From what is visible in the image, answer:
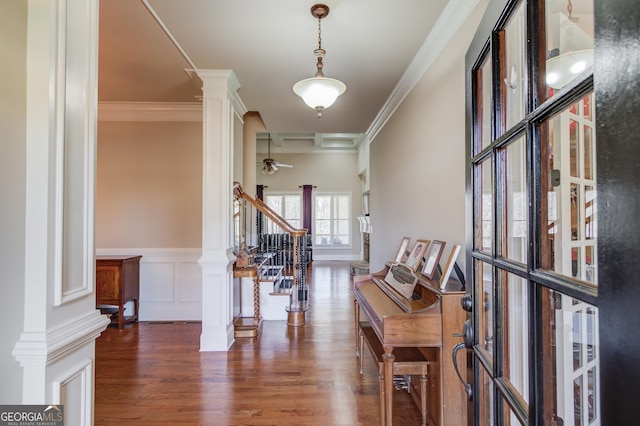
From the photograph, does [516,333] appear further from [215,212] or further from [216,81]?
[216,81]

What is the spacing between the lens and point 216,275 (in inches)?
138

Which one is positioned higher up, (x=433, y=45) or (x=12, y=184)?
(x=433, y=45)

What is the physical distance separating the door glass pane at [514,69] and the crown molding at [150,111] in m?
4.25

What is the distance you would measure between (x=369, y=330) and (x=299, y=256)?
6.92ft

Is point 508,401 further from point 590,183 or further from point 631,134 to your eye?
point 631,134

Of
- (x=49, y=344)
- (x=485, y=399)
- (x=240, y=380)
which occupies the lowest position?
(x=240, y=380)

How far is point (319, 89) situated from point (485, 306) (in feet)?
6.45

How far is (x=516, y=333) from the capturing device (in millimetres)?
900

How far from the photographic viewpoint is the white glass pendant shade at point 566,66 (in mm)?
573

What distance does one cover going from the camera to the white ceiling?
237 cm

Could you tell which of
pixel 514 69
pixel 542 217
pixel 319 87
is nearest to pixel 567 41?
pixel 514 69

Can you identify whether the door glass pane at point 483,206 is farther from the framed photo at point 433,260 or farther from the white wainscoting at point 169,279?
the white wainscoting at point 169,279

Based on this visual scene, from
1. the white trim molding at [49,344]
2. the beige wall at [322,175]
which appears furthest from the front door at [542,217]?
the beige wall at [322,175]

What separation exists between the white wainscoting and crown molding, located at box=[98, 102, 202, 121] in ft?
5.97
